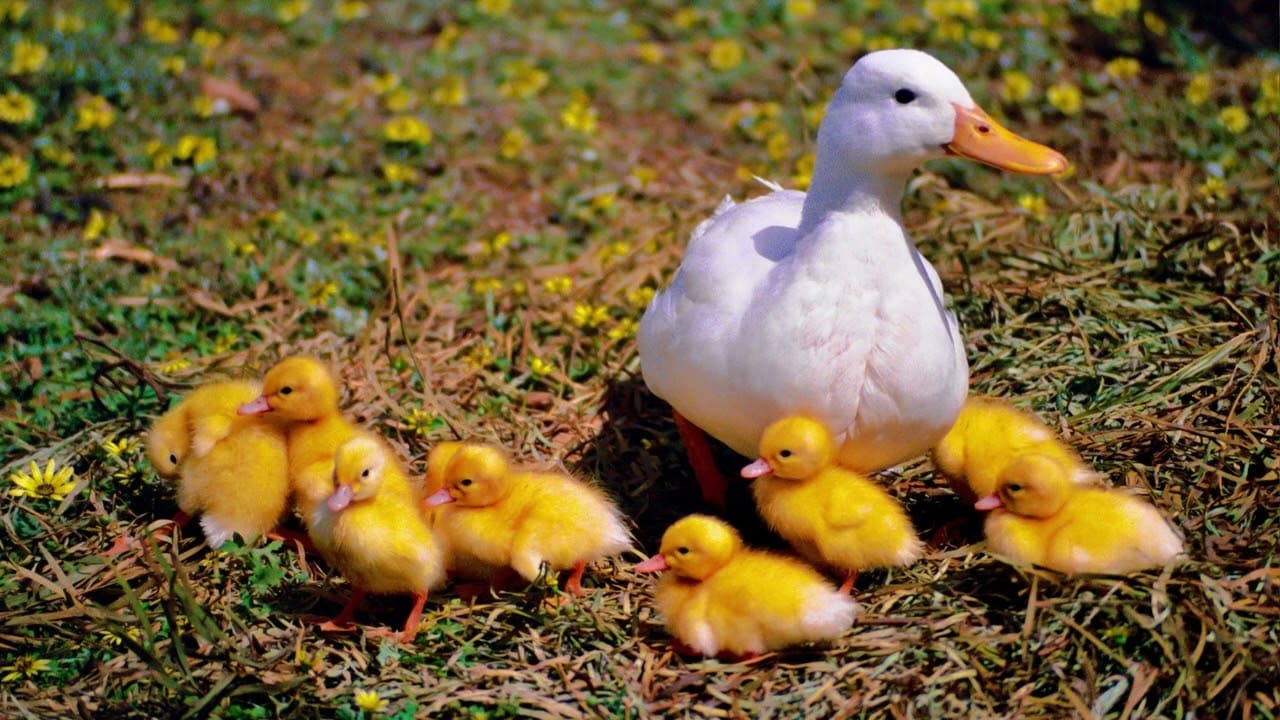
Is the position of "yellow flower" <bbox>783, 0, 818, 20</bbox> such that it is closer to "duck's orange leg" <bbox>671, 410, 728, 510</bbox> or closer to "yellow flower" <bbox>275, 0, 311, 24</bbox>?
"yellow flower" <bbox>275, 0, 311, 24</bbox>

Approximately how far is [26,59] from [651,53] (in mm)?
2968

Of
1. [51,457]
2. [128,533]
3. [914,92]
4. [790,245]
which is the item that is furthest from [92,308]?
[914,92]

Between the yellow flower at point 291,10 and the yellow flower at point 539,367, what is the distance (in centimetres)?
324

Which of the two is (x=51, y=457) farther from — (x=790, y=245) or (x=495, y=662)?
(x=790, y=245)

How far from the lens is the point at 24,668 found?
3496 millimetres

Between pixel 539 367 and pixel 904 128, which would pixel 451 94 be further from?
pixel 904 128

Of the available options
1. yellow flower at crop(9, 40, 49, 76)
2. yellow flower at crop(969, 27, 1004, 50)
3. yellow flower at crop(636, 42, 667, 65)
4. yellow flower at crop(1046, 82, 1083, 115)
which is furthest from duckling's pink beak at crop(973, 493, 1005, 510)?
yellow flower at crop(9, 40, 49, 76)

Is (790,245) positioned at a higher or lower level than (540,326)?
higher

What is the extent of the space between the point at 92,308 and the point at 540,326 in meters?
1.68

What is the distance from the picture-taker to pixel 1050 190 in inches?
228

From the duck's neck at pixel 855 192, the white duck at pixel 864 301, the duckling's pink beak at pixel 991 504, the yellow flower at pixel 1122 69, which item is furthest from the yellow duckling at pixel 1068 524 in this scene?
the yellow flower at pixel 1122 69

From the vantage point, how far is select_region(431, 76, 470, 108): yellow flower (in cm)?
651

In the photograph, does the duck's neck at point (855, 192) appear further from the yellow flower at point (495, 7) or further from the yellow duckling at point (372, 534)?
the yellow flower at point (495, 7)

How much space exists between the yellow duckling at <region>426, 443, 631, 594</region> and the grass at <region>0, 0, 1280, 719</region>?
160mm
